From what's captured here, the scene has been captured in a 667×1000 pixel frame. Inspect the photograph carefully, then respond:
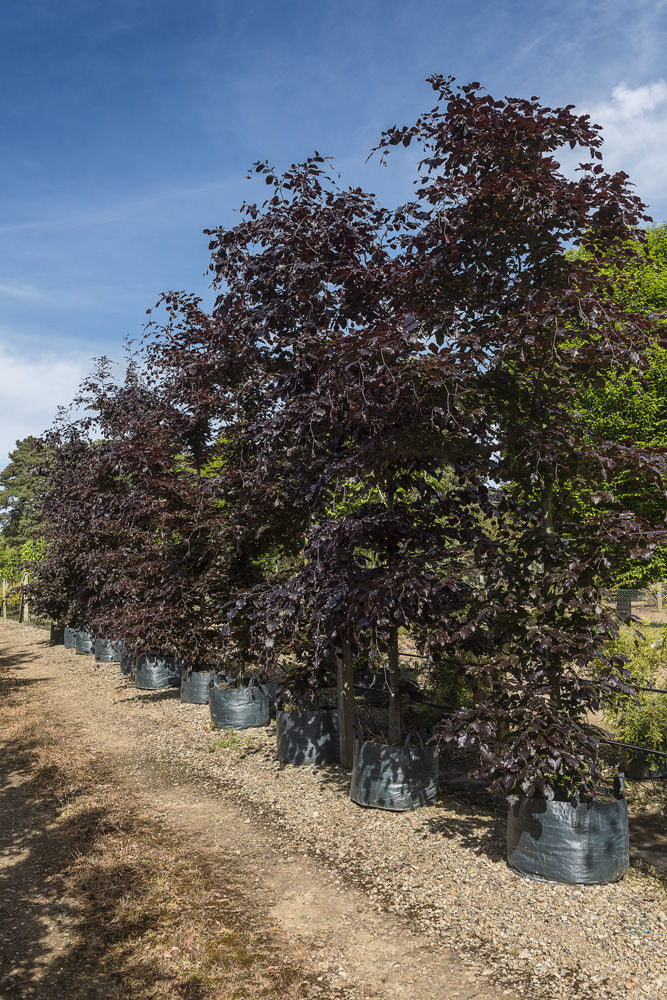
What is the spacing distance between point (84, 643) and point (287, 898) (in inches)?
533

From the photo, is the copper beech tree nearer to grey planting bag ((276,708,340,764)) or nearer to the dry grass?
grey planting bag ((276,708,340,764))

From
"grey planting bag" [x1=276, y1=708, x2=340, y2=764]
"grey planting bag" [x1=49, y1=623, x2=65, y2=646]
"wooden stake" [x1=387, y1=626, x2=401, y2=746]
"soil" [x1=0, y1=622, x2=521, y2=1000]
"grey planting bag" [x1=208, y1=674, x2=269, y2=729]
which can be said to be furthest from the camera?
"grey planting bag" [x1=49, y1=623, x2=65, y2=646]

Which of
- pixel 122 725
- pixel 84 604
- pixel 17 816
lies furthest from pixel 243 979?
pixel 84 604

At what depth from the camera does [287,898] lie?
4.31 metres

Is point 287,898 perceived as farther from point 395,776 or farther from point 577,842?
point 577,842

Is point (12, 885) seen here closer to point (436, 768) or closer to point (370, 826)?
point (370, 826)

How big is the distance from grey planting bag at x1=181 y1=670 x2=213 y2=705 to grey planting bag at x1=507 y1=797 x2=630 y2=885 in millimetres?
6392

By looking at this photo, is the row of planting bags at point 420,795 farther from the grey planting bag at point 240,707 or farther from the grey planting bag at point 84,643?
the grey planting bag at point 84,643

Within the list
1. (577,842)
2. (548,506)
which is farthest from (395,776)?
(548,506)

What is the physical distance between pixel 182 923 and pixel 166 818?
6.19 ft

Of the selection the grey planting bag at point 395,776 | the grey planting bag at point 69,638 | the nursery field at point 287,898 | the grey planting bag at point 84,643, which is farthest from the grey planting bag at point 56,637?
the grey planting bag at point 395,776

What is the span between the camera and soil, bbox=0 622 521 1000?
11.2ft

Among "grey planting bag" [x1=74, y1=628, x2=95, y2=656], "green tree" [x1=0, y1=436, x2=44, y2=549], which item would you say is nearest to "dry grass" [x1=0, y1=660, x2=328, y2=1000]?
"grey planting bag" [x1=74, y1=628, x2=95, y2=656]

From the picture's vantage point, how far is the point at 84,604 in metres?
15.5
